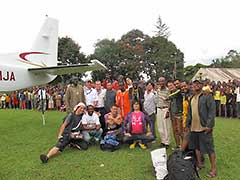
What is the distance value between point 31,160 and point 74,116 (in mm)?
1340

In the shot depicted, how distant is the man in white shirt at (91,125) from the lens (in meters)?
6.83

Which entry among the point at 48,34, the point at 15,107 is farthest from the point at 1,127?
the point at 15,107

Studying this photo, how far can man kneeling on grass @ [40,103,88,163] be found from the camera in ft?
19.9

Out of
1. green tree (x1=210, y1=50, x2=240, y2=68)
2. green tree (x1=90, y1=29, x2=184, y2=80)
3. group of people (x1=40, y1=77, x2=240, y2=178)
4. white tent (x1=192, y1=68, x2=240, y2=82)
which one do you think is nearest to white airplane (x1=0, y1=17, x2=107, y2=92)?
group of people (x1=40, y1=77, x2=240, y2=178)

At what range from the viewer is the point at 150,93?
709cm

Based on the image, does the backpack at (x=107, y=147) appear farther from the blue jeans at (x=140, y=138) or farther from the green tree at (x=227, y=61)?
Result: the green tree at (x=227, y=61)

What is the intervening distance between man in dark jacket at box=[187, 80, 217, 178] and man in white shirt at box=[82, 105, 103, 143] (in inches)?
108

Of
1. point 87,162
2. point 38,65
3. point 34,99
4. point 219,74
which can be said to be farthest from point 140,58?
point 87,162

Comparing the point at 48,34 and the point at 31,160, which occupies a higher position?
the point at 48,34

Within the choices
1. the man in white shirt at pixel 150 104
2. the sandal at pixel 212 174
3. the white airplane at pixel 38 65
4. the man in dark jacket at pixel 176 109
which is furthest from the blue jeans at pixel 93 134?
the sandal at pixel 212 174

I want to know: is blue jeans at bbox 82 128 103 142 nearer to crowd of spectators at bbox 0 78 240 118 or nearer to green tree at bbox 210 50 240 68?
crowd of spectators at bbox 0 78 240 118

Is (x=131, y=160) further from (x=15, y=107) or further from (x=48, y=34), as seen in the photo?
(x=15, y=107)

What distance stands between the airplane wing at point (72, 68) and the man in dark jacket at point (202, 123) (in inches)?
162

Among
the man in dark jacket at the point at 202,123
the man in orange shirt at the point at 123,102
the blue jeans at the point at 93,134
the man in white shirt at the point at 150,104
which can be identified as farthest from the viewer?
the man in orange shirt at the point at 123,102
